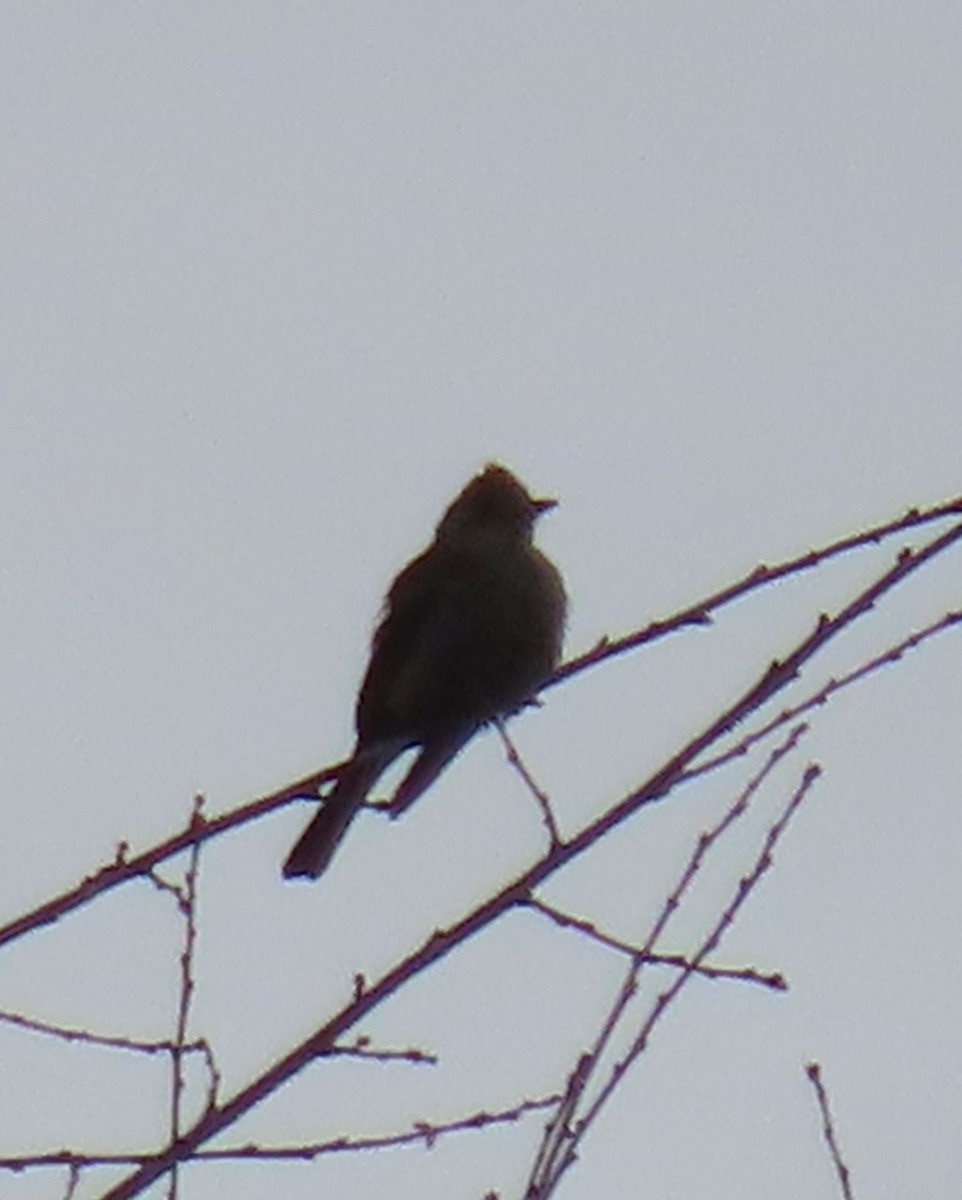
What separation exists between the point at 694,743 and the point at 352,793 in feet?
7.96

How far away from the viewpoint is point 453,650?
6.50 m

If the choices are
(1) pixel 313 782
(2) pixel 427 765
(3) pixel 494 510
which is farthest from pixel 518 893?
(3) pixel 494 510

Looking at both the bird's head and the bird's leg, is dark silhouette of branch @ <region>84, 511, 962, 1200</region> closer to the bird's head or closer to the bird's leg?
the bird's leg

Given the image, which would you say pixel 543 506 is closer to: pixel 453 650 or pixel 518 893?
pixel 453 650

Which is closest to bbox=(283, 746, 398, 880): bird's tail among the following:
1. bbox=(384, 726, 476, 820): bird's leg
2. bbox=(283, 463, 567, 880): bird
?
bbox=(384, 726, 476, 820): bird's leg

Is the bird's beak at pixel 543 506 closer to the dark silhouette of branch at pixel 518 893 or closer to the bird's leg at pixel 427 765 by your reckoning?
the bird's leg at pixel 427 765

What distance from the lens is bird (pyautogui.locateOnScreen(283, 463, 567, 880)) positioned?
6422 millimetres

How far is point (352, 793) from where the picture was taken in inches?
226

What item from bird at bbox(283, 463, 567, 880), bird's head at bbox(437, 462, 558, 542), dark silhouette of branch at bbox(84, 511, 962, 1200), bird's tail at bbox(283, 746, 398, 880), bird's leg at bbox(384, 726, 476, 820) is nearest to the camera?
dark silhouette of branch at bbox(84, 511, 962, 1200)

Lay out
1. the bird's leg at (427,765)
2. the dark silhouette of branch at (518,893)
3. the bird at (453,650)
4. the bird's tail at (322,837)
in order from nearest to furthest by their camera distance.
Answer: the dark silhouette of branch at (518,893) < the bird's tail at (322,837) < the bird's leg at (427,765) < the bird at (453,650)

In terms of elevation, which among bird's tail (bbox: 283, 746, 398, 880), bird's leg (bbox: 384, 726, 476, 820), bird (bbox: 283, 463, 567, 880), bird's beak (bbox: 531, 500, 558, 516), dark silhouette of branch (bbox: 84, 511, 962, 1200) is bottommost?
dark silhouette of branch (bbox: 84, 511, 962, 1200)

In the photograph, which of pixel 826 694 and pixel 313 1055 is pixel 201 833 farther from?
pixel 826 694

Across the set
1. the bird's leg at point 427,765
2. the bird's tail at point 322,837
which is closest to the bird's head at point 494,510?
the bird's leg at point 427,765

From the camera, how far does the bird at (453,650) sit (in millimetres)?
6422
